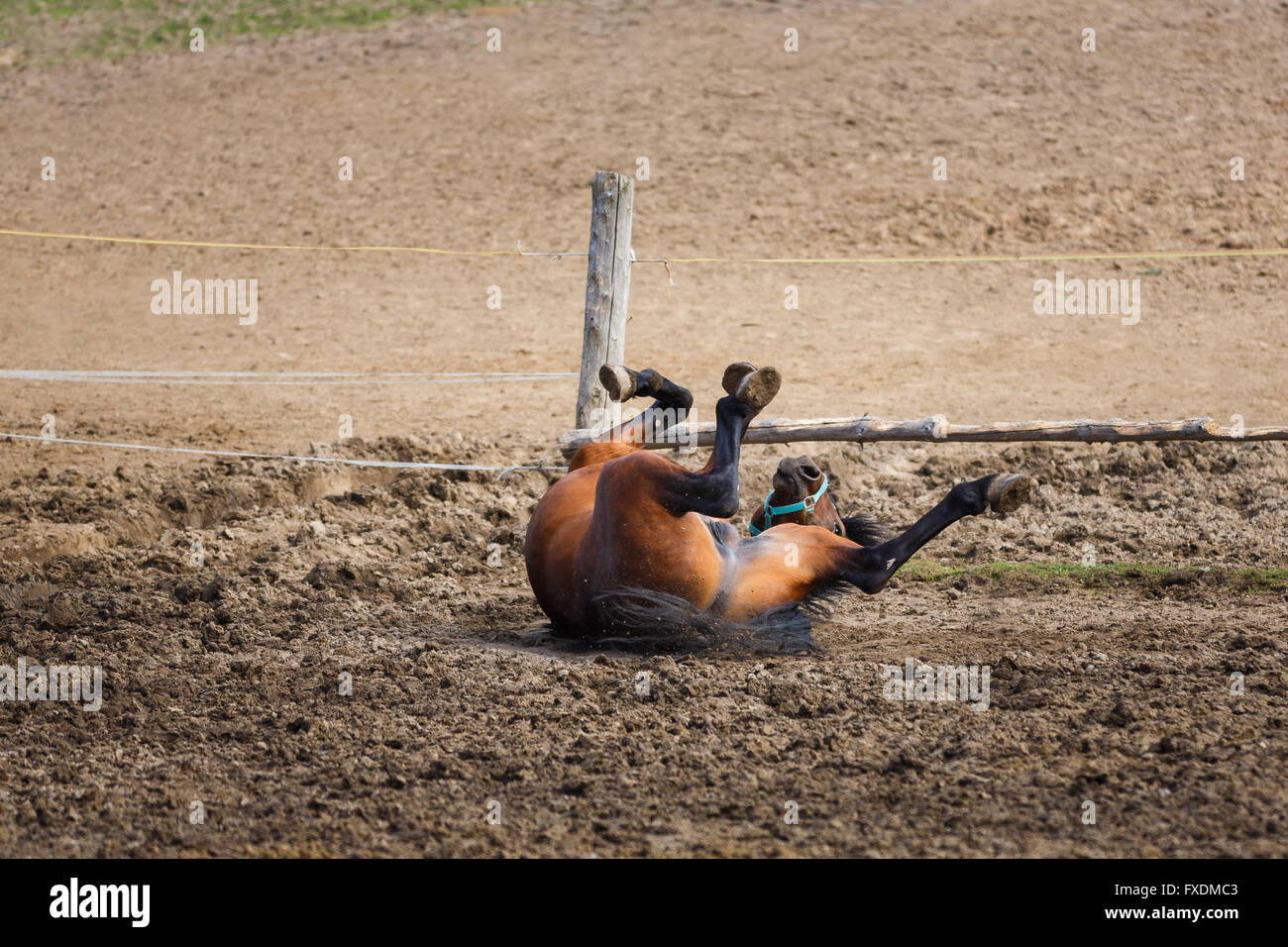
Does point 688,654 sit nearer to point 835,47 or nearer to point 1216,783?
point 1216,783

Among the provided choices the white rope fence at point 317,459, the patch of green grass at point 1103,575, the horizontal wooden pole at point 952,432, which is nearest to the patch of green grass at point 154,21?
the white rope fence at point 317,459

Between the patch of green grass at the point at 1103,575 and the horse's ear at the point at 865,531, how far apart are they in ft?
2.95

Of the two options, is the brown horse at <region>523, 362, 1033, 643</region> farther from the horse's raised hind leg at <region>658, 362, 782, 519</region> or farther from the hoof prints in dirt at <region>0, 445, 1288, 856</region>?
the hoof prints in dirt at <region>0, 445, 1288, 856</region>

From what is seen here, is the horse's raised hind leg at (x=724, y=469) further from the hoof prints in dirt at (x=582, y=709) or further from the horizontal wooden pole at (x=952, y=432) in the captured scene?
the horizontal wooden pole at (x=952, y=432)

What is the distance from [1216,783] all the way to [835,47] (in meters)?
12.7

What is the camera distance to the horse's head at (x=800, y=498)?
496cm

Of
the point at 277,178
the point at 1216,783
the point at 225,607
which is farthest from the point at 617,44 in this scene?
the point at 1216,783

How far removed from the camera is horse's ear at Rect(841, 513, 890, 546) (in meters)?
5.17

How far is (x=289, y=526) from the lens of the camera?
6.63 meters

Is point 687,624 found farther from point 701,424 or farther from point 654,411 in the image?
point 701,424

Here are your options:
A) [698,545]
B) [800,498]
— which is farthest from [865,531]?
[698,545]
